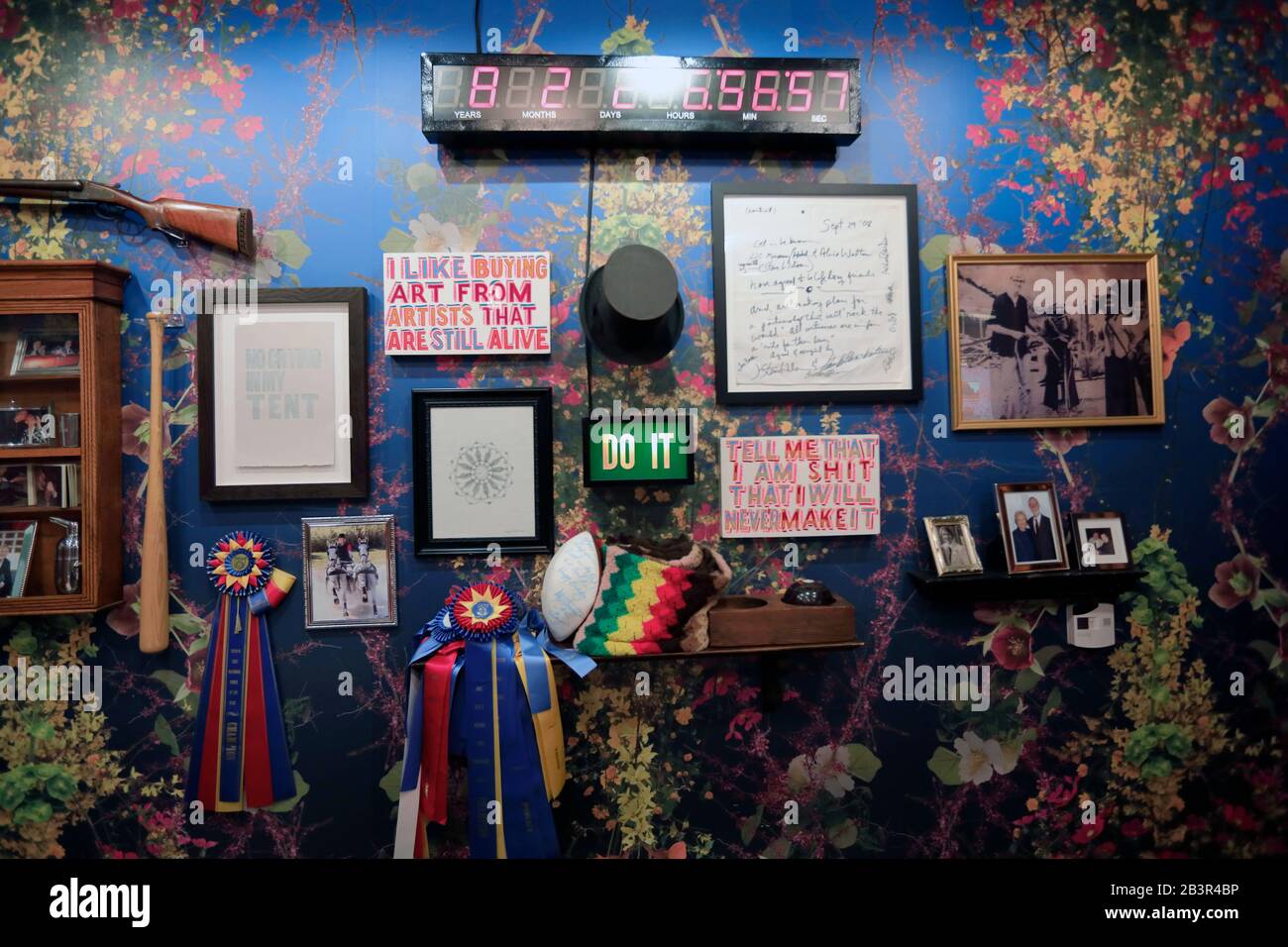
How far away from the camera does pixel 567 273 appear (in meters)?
2.33

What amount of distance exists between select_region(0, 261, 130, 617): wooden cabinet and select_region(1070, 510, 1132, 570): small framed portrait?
296 centimetres

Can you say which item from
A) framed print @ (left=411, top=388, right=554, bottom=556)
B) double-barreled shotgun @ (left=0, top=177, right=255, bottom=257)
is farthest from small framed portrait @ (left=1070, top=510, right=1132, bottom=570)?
double-barreled shotgun @ (left=0, top=177, right=255, bottom=257)

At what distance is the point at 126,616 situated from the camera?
2.29 m

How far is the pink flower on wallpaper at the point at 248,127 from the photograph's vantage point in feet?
7.57

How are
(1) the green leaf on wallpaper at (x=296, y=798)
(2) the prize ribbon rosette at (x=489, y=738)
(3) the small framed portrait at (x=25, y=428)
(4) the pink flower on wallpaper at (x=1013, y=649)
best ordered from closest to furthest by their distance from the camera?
(2) the prize ribbon rosette at (x=489, y=738)
(3) the small framed portrait at (x=25, y=428)
(1) the green leaf on wallpaper at (x=296, y=798)
(4) the pink flower on wallpaper at (x=1013, y=649)

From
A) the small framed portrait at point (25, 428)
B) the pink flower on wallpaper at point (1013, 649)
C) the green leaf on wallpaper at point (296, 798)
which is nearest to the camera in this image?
the small framed portrait at point (25, 428)

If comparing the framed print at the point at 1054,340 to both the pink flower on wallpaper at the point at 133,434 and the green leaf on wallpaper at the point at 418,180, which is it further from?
the pink flower on wallpaper at the point at 133,434

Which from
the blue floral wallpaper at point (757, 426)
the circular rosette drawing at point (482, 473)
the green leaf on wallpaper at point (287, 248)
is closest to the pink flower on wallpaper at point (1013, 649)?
the blue floral wallpaper at point (757, 426)

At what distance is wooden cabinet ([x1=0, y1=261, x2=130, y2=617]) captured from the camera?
2125 millimetres

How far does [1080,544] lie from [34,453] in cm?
315

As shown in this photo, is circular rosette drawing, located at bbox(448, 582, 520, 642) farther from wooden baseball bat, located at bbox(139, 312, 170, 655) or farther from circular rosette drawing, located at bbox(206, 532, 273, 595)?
wooden baseball bat, located at bbox(139, 312, 170, 655)

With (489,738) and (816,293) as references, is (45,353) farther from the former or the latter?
(816,293)

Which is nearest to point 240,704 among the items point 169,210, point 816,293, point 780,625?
point 169,210

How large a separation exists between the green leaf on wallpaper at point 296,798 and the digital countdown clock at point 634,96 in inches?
79.0
